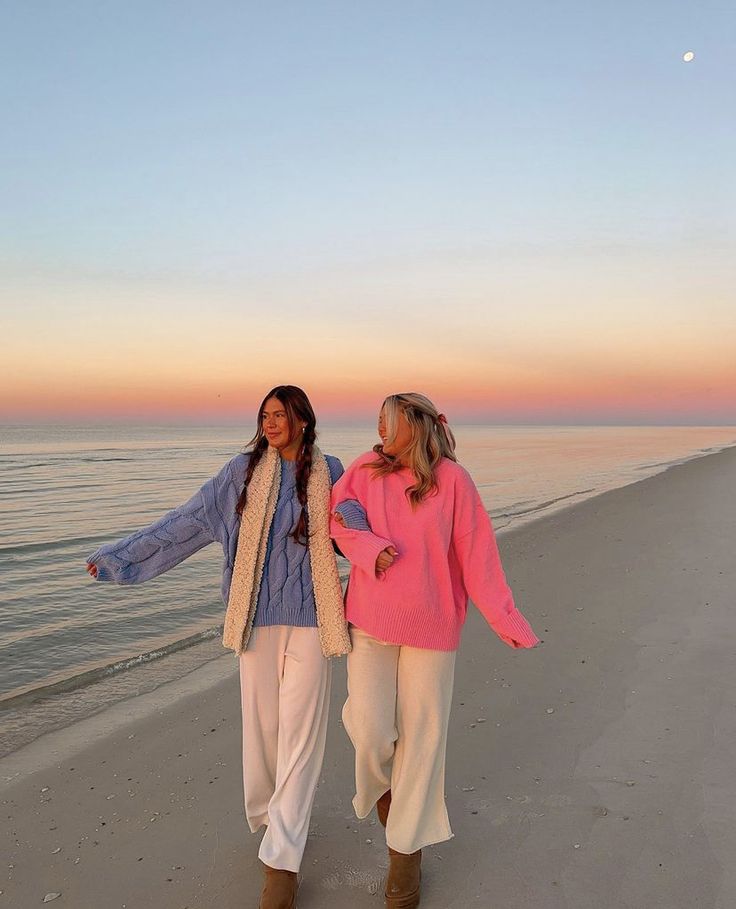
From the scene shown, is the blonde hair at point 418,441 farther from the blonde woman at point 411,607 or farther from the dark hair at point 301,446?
the dark hair at point 301,446

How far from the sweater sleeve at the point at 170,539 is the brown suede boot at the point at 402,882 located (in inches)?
56.4

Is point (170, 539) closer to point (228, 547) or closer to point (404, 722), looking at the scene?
point (228, 547)

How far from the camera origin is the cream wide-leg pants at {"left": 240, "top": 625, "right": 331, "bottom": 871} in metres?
2.76

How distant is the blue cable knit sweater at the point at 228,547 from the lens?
9.36 feet

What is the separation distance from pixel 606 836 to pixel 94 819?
2.44 meters

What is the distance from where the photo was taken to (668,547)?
9664 millimetres

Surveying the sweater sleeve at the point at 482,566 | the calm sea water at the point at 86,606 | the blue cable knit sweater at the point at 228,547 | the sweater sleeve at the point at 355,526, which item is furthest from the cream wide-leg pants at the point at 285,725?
the calm sea water at the point at 86,606

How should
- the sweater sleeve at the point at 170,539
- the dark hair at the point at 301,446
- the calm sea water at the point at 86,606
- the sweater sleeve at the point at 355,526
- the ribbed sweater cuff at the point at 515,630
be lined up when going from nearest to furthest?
the sweater sleeve at the point at 355,526, the ribbed sweater cuff at the point at 515,630, the dark hair at the point at 301,446, the sweater sleeve at the point at 170,539, the calm sea water at the point at 86,606

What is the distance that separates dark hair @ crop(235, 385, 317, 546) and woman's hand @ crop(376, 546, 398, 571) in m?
0.36

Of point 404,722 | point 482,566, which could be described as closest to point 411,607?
point 482,566

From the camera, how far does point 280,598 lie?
2.86 m

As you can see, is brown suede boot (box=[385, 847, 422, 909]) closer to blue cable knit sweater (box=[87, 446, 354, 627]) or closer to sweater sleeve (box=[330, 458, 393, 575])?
blue cable knit sweater (box=[87, 446, 354, 627])

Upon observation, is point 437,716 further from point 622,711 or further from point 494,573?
point 622,711

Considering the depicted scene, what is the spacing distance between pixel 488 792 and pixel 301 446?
2.11 metres
